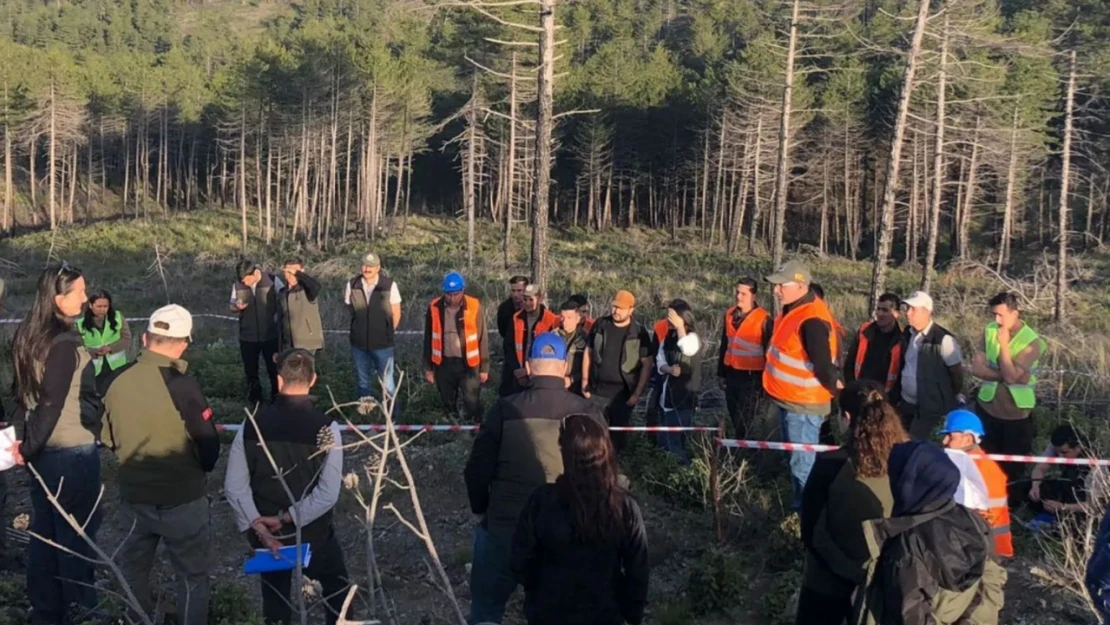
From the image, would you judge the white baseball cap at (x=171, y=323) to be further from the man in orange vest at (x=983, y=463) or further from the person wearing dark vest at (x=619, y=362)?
the person wearing dark vest at (x=619, y=362)

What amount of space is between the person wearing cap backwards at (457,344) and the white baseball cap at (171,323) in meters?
4.16

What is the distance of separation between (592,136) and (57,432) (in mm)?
50811

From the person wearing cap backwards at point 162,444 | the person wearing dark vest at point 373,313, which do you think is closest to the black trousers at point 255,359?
the person wearing dark vest at point 373,313

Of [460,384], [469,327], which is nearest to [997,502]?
[469,327]

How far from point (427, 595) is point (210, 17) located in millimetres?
144668

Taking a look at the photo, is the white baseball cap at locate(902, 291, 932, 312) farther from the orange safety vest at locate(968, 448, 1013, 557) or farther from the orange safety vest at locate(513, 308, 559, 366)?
the orange safety vest at locate(513, 308, 559, 366)

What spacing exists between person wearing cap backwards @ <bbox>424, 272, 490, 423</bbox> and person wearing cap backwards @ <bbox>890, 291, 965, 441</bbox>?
12.7 ft

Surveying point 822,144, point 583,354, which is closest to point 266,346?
point 583,354

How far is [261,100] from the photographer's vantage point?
176 feet

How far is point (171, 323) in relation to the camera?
427cm

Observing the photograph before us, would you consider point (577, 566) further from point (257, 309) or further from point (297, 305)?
point (257, 309)

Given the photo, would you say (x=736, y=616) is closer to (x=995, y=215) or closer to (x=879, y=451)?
(x=879, y=451)

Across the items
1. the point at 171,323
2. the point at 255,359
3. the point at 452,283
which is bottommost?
the point at 255,359

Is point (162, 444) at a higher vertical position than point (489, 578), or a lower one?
higher
